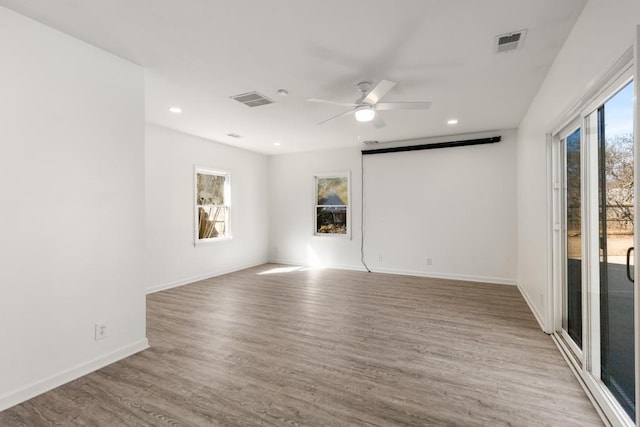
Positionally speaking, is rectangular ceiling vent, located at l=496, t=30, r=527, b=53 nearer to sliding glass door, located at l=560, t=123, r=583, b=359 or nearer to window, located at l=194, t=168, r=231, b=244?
sliding glass door, located at l=560, t=123, r=583, b=359

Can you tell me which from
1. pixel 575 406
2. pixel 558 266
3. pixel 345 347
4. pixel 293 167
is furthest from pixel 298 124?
pixel 575 406

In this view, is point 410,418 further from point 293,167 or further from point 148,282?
point 293,167

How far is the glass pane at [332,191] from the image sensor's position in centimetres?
693

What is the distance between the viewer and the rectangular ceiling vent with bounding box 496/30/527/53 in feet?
7.93

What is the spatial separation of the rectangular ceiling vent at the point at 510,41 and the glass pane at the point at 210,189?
5118 millimetres

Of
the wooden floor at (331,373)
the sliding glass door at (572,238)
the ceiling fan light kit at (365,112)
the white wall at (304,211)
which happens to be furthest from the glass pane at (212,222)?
the sliding glass door at (572,238)

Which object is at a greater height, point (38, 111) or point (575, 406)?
point (38, 111)

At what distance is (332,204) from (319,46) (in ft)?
15.3

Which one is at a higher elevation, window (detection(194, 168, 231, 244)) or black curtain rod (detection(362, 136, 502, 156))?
→ black curtain rod (detection(362, 136, 502, 156))

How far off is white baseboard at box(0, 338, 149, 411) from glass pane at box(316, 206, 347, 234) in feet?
15.3

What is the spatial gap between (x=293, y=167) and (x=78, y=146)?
5.18 m

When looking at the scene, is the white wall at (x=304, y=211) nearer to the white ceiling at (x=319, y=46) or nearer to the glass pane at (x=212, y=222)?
the glass pane at (x=212, y=222)

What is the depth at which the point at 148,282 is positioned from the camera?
15.9 feet

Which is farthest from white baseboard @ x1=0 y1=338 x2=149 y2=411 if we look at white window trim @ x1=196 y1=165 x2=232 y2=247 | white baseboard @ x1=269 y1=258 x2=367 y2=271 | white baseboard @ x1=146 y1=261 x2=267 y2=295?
white baseboard @ x1=269 y1=258 x2=367 y2=271
